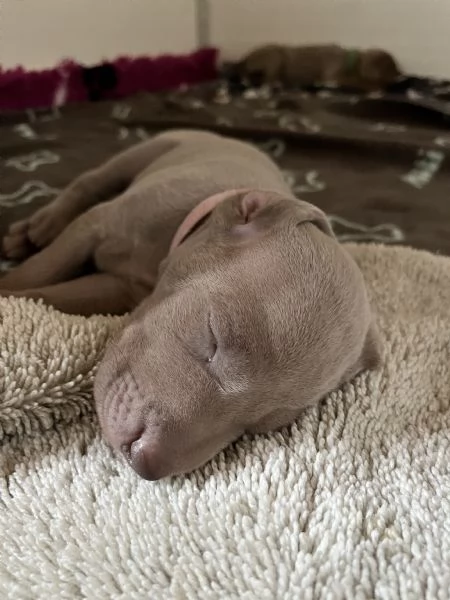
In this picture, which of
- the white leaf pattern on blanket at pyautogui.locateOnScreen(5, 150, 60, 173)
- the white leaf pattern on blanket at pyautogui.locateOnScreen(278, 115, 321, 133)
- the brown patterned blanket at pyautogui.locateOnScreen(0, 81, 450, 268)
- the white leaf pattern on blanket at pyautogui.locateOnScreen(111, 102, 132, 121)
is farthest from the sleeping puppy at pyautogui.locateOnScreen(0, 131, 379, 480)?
the white leaf pattern on blanket at pyautogui.locateOnScreen(111, 102, 132, 121)

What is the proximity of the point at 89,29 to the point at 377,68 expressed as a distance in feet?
4.34

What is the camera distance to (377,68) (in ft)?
11.5

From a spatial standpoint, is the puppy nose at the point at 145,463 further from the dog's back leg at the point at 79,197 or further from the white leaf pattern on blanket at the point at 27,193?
the white leaf pattern on blanket at the point at 27,193

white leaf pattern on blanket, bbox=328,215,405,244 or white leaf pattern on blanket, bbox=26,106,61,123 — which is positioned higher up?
white leaf pattern on blanket, bbox=26,106,61,123

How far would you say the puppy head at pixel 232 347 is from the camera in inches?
43.6

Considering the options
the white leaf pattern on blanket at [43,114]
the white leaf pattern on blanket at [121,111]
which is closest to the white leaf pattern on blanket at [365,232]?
the white leaf pattern on blanket at [121,111]

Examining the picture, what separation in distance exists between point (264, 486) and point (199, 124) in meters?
2.06

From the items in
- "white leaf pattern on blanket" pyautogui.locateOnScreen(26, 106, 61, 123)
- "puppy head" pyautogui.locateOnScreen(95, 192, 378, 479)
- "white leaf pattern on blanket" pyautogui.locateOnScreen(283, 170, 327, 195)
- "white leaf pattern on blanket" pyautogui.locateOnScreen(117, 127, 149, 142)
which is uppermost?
"puppy head" pyautogui.locateOnScreen(95, 192, 378, 479)

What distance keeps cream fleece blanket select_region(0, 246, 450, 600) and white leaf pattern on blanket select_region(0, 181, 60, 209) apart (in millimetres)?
903

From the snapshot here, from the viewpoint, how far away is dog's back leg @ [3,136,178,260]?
192 centimetres

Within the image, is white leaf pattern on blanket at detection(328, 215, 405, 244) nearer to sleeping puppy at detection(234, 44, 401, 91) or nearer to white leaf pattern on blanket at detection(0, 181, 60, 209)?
white leaf pattern on blanket at detection(0, 181, 60, 209)

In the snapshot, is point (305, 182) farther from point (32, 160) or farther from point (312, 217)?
point (312, 217)

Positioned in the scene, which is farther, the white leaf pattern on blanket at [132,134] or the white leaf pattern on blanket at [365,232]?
the white leaf pattern on blanket at [132,134]

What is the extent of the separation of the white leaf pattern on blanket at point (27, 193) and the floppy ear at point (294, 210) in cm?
94
